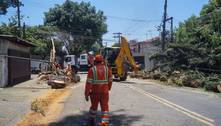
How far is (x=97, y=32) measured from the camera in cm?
7556

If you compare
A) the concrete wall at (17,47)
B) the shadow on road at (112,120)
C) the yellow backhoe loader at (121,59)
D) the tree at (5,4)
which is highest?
the tree at (5,4)

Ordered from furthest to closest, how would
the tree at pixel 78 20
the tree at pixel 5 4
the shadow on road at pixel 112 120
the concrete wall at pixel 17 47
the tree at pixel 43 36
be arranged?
the tree at pixel 78 20
the tree at pixel 43 36
the tree at pixel 5 4
the concrete wall at pixel 17 47
the shadow on road at pixel 112 120

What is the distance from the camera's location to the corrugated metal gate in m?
27.7

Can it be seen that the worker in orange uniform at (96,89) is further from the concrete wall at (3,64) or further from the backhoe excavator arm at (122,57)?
the backhoe excavator arm at (122,57)

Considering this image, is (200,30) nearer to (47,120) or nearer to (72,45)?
(47,120)

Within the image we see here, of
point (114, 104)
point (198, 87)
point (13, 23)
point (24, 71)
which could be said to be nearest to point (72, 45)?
point (13, 23)

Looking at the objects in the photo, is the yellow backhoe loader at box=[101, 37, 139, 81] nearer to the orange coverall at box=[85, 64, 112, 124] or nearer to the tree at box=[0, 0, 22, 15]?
the tree at box=[0, 0, 22, 15]

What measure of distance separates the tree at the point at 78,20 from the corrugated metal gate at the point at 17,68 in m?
37.0

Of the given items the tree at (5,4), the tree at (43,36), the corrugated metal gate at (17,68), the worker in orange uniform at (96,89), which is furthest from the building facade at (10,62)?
the tree at (43,36)

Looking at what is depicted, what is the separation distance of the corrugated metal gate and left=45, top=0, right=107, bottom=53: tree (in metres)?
37.0

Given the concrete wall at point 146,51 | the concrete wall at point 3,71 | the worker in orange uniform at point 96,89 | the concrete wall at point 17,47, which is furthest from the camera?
the concrete wall at point 146,51

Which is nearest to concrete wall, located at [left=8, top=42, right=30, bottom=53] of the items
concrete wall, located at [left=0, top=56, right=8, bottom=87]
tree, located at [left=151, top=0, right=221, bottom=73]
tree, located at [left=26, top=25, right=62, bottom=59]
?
concrete wall, located at [left=0, top=56, right=8, bottom=87]

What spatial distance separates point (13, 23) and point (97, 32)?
59.1 ft

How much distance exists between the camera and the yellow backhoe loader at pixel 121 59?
3600 cm
